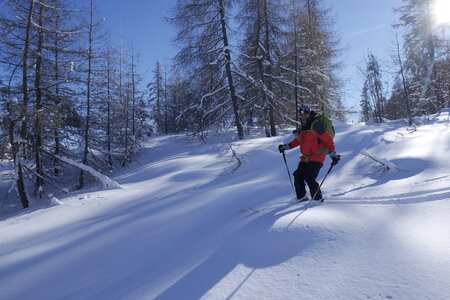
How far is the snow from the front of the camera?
1.93 m

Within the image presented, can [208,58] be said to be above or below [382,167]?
above

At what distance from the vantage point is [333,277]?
193cm

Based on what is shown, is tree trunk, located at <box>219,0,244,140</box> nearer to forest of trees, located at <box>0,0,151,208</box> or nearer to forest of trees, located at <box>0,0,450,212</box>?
forest of trees, located at <box>0,0,450,212</box>

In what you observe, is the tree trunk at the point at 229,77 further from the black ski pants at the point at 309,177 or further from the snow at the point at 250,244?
the black ski pants at the point at 309,177

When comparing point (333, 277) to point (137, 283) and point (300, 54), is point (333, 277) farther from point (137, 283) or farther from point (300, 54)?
point (300, 54)

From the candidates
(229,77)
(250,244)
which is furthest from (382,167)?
(229,77)

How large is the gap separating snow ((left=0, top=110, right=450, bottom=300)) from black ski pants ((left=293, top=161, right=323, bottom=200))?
0.26m

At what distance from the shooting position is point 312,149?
407 centimetres

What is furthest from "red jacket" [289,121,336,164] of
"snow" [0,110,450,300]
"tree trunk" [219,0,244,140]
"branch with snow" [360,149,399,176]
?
"tree trunk" [219,0,244,140]

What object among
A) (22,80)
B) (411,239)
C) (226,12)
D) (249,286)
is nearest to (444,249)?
(411,239)

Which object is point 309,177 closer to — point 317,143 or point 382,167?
point 317,143

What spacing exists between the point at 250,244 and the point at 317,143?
218 centimetres

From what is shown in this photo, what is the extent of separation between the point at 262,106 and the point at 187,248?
11976 mm

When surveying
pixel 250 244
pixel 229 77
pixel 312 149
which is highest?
pixel 229 77
